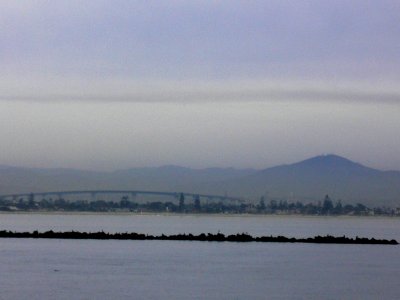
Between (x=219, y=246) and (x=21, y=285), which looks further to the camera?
(x=219, y=246)

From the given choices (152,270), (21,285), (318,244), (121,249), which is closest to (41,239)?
(121,249)

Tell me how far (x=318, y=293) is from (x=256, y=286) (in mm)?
3235

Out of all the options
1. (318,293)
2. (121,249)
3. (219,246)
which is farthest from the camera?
(219,246)

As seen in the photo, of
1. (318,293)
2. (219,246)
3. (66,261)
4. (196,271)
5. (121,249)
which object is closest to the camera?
(318,293)

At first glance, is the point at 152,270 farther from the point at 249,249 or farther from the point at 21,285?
the point at 249,249

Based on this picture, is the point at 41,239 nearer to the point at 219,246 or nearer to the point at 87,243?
the point at 87,243

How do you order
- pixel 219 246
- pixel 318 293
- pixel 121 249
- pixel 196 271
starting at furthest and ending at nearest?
pixel 219 246, pixel 121 249, pixel 196 271, pixel 318 293

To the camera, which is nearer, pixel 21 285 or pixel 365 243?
pixel 21 285

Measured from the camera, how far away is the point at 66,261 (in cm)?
5588

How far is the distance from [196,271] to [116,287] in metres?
9.11

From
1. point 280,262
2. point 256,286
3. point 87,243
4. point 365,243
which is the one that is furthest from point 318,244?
point 256,286

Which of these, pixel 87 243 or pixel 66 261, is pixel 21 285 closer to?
pixel 66 261

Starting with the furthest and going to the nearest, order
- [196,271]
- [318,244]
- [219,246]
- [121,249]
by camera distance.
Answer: [318,244], [219,246], [121,249], [196,271]

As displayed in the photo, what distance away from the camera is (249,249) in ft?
232
